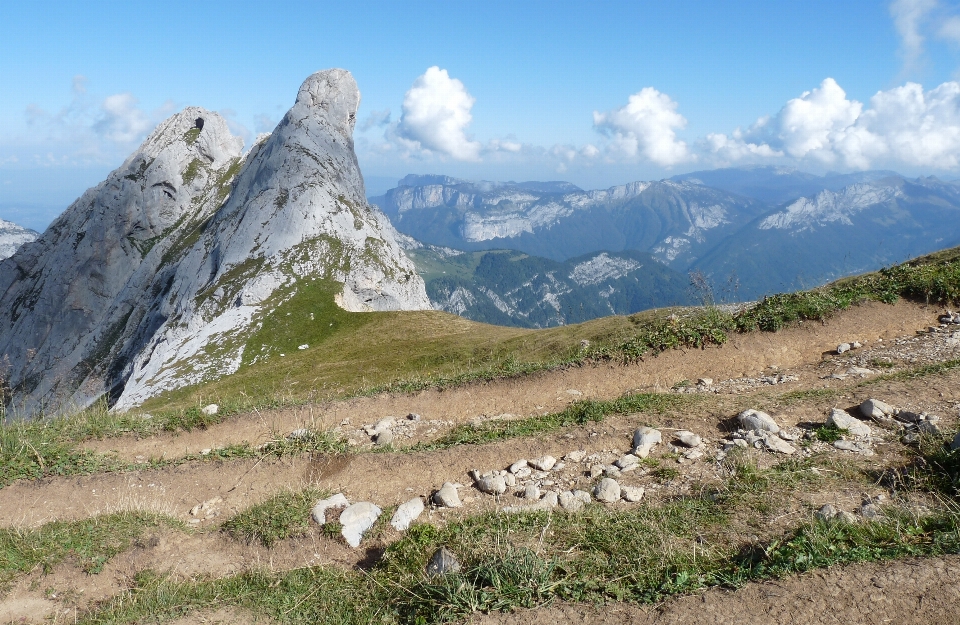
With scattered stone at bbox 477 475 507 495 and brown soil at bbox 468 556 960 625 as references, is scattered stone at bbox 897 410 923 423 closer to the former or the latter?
brown soil at bbox 468 556 960 625

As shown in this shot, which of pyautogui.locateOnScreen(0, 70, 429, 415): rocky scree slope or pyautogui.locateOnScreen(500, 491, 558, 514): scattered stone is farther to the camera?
pyautogui.locateOnScreen(0, 70, 429, 415): rocky scree slope

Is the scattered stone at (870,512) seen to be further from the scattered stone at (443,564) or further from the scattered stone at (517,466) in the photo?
the scattered stone at (443,564)

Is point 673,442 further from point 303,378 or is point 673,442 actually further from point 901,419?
point 303,378

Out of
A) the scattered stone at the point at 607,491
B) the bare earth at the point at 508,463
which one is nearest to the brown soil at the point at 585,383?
the bare earth at the point at 508,463

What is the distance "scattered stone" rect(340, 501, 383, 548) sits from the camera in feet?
30.4

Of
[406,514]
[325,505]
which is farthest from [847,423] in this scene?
[325,505]

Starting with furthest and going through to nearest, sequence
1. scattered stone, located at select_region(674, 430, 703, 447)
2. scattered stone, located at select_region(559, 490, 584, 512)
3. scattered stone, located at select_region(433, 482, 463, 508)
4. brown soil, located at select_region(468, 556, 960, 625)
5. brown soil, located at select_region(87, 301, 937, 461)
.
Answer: brown soil, located at select_region(87, 301, 937, 461) < scattered stone, located at select_region(674, 430, 703, 447) < scattered stone, located at select_region(433, 482, 463, 508) < scattered stone, located at select_region(559, 490, 584, 512) < brown soil, located at select_region(468, 556, 960, 625)

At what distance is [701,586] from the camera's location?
21.8 feet

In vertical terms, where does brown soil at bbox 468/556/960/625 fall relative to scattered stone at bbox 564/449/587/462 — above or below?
above

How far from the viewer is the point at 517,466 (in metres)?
11.1

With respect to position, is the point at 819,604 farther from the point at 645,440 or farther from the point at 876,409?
the point at 876,409

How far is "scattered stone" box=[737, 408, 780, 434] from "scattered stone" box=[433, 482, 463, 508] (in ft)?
22.1

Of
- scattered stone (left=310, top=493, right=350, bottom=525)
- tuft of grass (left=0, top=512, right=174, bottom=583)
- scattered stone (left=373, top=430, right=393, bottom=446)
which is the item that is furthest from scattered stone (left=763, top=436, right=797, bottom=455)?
tuft of grass (left=0, top=512, right=174, bottom=583)

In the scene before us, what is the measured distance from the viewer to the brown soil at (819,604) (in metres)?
5.77
